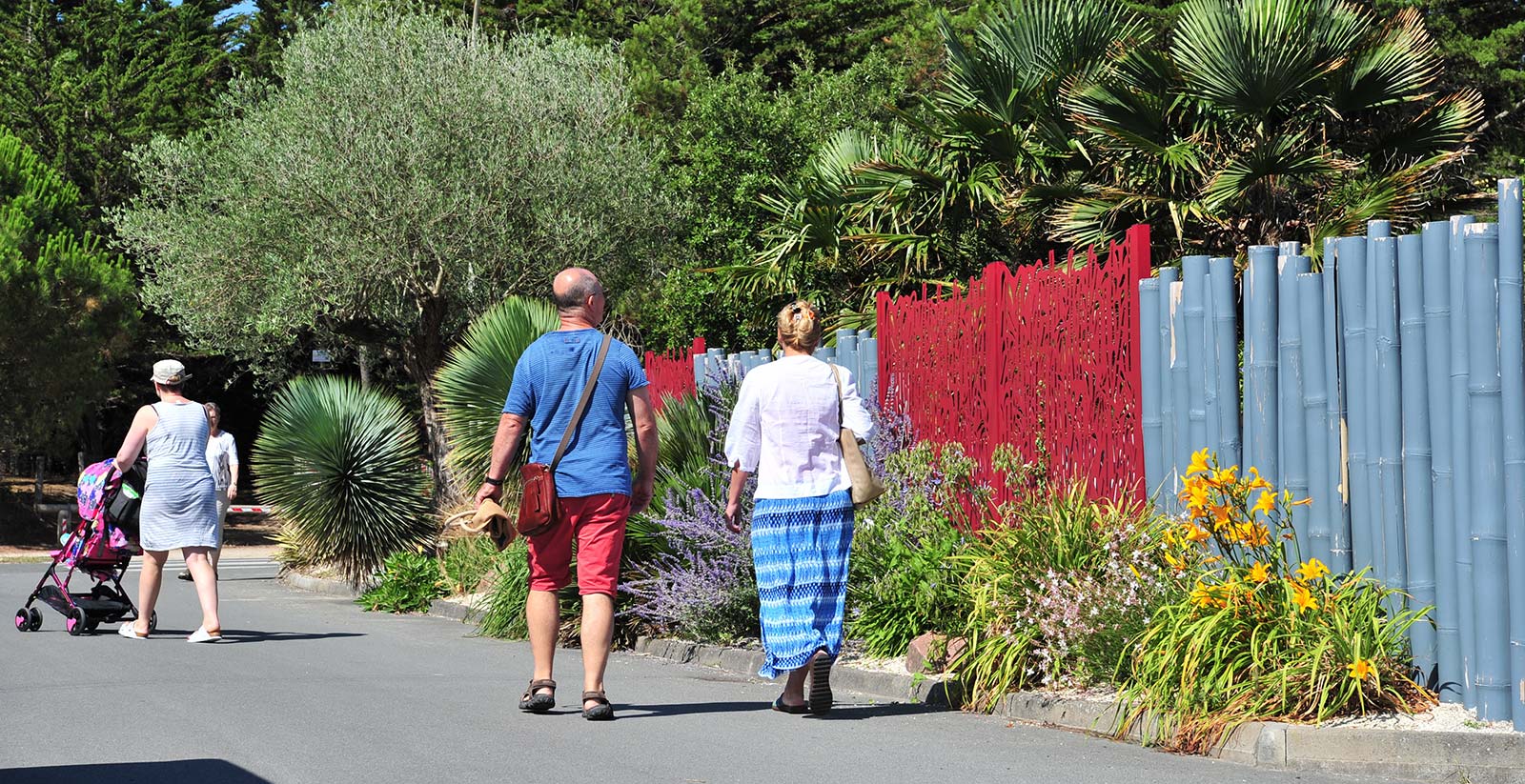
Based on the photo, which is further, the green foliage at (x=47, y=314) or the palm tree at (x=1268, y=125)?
the green foliage at (x=47, y=314)

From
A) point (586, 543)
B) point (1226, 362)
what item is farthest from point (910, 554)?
point (586, 543)

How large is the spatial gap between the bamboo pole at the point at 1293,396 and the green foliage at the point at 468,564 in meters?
7.85

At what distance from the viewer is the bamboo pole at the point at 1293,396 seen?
6887 millimetres

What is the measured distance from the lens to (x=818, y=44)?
115 ft

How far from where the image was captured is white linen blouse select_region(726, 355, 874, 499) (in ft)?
23.4

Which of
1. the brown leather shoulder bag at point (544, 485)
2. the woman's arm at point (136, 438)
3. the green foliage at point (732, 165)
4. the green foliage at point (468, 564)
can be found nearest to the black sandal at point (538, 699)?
the brown leather shoulder bag at point (544, 485)

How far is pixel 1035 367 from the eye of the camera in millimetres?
9305

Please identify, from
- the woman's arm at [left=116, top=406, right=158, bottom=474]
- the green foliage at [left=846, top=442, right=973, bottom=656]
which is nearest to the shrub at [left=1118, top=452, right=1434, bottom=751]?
the green foliage at [left=846, top=442, right=973, bottom=656]

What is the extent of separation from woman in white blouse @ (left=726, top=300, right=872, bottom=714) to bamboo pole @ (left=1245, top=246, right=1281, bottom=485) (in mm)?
1700

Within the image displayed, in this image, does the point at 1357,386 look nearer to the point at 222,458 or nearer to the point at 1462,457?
the point at 1462,457

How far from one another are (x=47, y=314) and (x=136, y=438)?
1886 cm

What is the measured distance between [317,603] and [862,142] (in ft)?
24.7

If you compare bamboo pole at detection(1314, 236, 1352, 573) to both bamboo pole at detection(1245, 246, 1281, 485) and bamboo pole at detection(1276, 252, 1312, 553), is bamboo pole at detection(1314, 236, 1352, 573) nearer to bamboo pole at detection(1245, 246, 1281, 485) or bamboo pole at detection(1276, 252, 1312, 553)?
bamboo pole at detection(1276, 252, 1312, 553)

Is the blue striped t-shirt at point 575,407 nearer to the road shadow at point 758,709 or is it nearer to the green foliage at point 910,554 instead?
the road shadow at point 758,709
